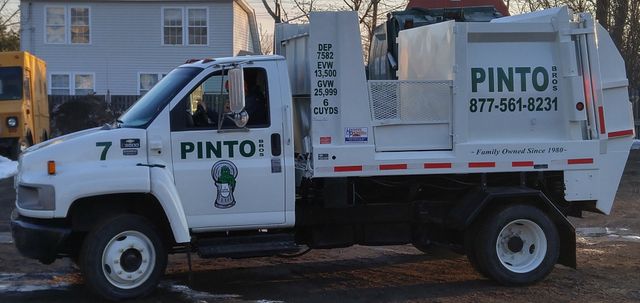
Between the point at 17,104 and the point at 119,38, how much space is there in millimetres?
12997

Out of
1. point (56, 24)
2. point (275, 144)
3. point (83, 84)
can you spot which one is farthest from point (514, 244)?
point (56, 24)

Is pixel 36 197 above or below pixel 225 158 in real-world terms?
→ below

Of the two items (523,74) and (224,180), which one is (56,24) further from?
(523,74)

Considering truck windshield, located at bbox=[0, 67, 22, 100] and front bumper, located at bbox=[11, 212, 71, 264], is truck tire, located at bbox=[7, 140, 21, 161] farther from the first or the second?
front bumper, located at bbox=[11, 212, 71, 264]

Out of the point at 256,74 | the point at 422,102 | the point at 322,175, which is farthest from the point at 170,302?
the point at 422,102

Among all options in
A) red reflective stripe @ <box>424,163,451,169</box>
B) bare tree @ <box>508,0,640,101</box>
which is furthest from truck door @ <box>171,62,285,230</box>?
bare tree @ <box>508,0,640,101</box>

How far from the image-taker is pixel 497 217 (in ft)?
25.1

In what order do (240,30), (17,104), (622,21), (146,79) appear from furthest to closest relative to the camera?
(240,30) → (146,79) → (622,21) → (17,104)

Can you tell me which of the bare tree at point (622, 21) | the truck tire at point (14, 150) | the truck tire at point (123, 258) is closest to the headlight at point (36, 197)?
the truck tire at point (123, 258)

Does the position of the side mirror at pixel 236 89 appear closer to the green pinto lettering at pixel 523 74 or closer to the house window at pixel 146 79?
the green pinto lettering at pixel 523 74

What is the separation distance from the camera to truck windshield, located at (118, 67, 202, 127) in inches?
279

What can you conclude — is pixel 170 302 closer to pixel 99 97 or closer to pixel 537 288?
pixel 537 288

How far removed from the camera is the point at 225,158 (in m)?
7.12

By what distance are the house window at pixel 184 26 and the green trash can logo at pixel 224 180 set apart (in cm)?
2452
